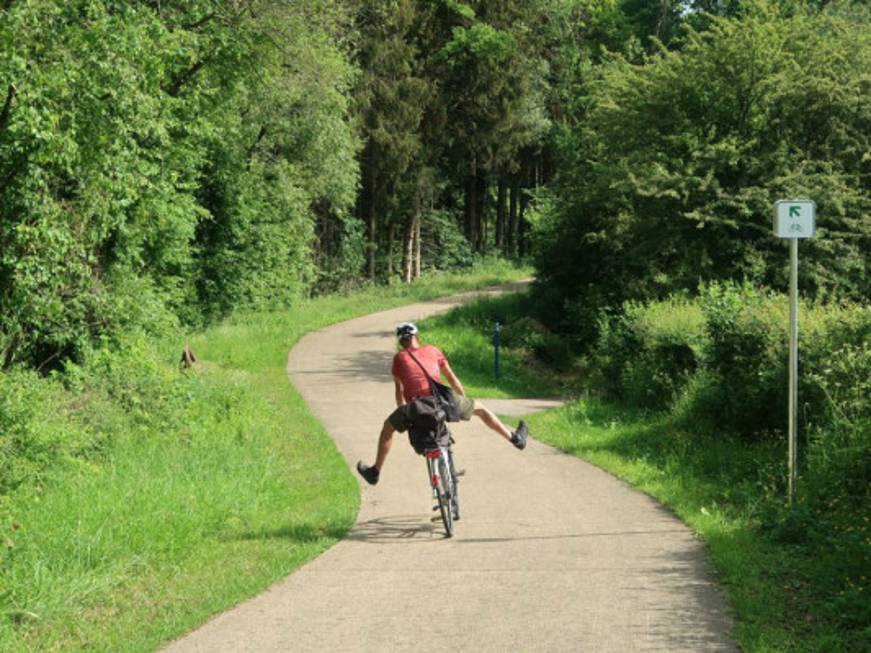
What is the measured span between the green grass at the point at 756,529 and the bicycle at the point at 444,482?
2288 mm

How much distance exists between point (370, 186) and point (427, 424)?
3762cm

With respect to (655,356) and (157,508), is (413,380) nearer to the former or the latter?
(157,508)

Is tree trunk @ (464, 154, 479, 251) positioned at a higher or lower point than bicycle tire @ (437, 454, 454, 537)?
higher

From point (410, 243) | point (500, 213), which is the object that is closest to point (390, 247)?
point (410, 243)

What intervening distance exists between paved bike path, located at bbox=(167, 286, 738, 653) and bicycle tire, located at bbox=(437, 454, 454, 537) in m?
0.17

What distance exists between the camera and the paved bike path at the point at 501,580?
635 centimetres

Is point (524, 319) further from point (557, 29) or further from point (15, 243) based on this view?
point (557, 29)

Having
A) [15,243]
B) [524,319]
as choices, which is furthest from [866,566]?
[524,319]

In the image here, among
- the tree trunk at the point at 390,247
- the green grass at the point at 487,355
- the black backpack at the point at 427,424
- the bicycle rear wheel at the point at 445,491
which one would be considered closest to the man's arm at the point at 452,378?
the black backpack at the point at 427,424

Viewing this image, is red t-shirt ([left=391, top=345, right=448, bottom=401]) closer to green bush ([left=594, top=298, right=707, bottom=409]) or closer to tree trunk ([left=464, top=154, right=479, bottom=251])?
green bush ([left=594, top=298, right=707, bottom=409])

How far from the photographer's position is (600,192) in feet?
92.5

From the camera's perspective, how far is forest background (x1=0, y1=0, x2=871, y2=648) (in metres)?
14.4

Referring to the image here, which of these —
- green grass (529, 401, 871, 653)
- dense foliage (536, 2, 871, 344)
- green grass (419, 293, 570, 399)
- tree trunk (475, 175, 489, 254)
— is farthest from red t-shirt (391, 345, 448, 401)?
tree trunk (475, 175, 489, 254)

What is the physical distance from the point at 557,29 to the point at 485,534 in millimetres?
52416
